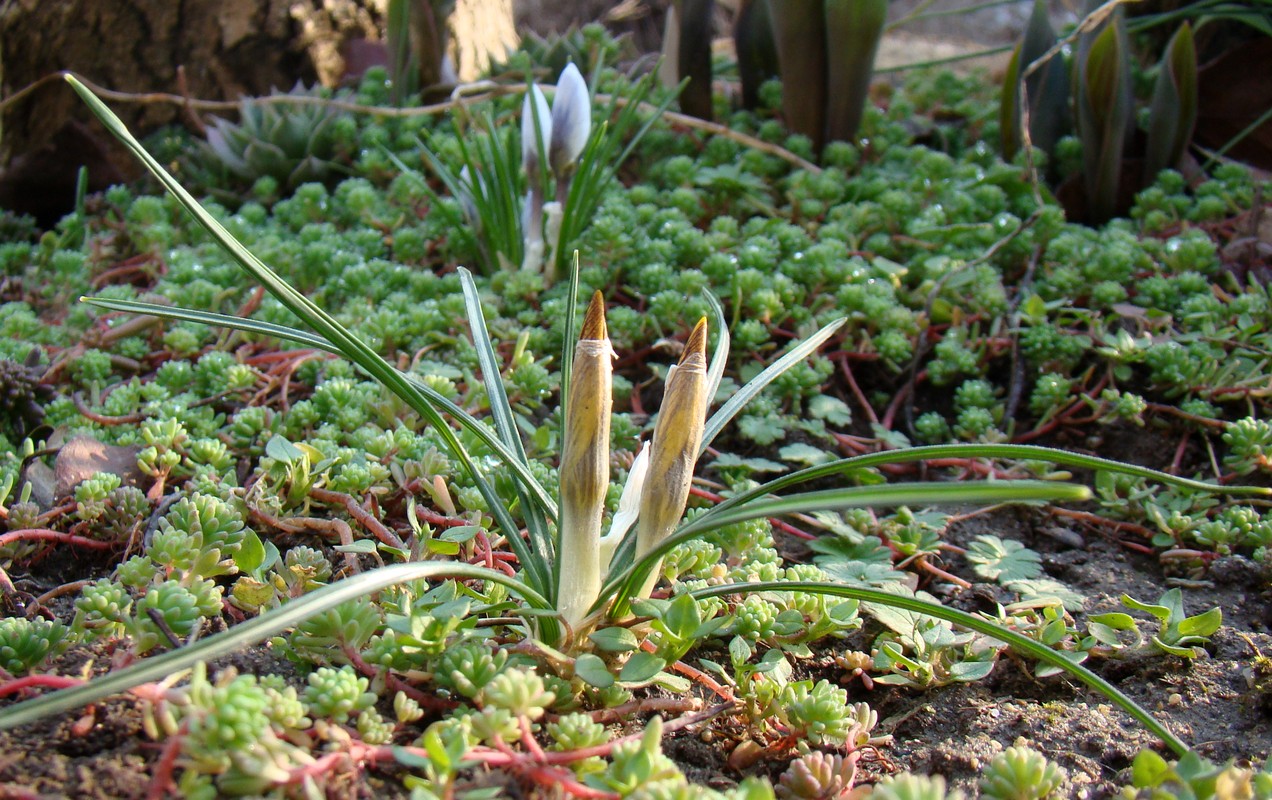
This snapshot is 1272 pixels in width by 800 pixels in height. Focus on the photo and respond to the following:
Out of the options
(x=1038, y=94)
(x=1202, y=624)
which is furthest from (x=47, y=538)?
(x=1038, y=94)

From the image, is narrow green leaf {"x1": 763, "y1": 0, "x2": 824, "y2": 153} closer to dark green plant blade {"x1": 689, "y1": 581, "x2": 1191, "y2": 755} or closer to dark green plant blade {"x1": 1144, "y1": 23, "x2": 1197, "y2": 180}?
dark green plant blade {"x1": 1144, "y1": 23, "x2": 1197, "y2": 180}

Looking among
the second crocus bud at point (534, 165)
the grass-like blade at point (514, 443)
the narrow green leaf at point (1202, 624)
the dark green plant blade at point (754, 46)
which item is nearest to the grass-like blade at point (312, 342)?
the grass-like blade at point (514, 443)

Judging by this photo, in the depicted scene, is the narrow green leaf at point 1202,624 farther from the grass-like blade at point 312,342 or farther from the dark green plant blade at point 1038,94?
the dark green plant blade at point 1038,94

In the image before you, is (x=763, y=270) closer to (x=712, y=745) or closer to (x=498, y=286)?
(x=498, y=286)

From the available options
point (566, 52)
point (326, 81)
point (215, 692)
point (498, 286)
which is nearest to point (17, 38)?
point (326, 81)

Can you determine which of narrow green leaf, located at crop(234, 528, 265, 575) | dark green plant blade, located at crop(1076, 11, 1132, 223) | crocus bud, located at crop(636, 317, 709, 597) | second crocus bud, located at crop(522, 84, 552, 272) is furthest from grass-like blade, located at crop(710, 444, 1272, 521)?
dark green plant blade, located at crop(1076, 11, 1132, 223)

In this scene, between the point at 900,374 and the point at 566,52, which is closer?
the point at 900,374

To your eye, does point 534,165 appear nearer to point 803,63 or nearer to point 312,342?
point 803,63
